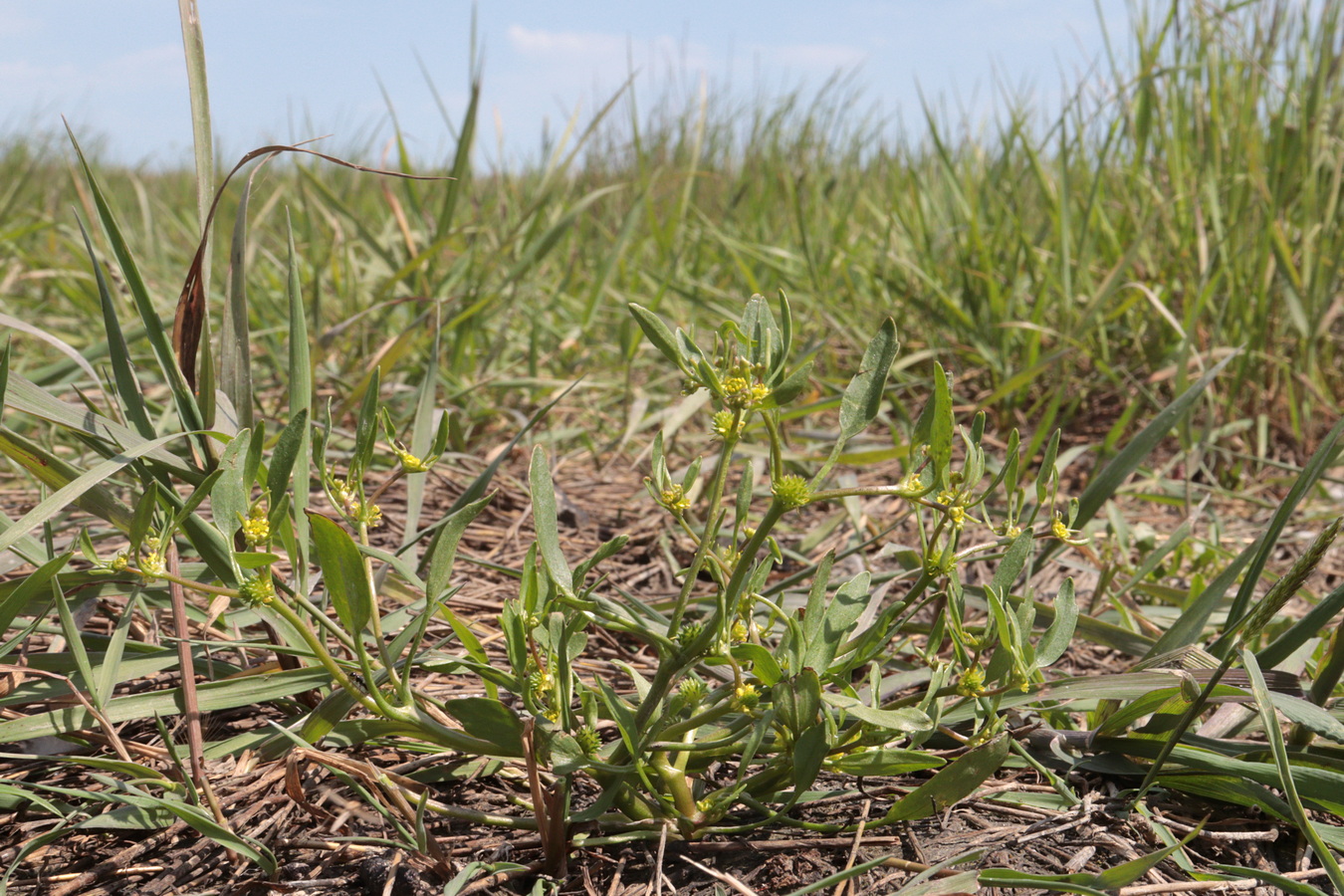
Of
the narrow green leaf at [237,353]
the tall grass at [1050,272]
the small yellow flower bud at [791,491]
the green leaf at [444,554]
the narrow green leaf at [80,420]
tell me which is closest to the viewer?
the small yellow flower bud at [791,491]

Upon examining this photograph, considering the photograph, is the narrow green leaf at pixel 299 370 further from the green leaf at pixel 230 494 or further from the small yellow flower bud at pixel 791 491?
the small yellow flower bud at pixel 791 491

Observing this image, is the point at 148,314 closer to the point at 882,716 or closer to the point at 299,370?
the point at 299,370

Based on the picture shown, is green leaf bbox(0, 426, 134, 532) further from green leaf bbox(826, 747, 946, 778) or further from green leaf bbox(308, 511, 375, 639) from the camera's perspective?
green leaf bbox(826, 747, 946, 778)

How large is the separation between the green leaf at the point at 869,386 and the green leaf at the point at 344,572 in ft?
1.09

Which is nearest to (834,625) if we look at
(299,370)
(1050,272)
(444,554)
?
(444,554)

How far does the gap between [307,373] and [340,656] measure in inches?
10.8

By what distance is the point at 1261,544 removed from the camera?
0.81m

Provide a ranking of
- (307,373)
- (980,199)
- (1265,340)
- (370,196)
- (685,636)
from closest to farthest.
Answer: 1. (685,636)
2. (307,373)
3. (1265,340)
4. (980,199)
5. (370,196)

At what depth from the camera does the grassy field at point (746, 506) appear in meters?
0.66

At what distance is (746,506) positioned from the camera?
2.22ft

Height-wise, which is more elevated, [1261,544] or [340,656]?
[1261,544]

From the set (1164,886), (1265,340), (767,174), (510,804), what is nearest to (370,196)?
(767,174)

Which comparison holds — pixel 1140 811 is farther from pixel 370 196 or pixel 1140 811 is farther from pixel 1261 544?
pixel 370 196

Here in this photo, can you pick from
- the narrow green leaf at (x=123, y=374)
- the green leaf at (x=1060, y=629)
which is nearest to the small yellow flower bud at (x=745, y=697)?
the green leaf at (x=1060, y=629)
